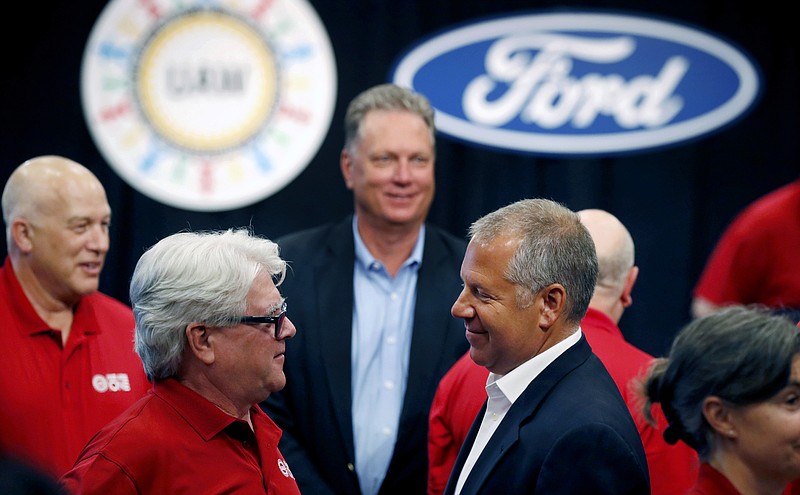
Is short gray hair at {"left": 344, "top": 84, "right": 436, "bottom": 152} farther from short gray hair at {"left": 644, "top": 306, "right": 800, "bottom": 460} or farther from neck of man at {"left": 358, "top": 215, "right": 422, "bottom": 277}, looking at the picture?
short gray hair at {"left": 644, "top": 306, "right": 800, "bottom": 460}

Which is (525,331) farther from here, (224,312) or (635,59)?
(635,59)

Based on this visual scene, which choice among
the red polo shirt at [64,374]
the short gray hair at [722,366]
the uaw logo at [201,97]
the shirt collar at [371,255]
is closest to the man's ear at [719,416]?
the short gray hair at [722,366]

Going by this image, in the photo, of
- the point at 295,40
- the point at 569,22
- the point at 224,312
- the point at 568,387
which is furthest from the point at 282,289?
the point at 569,22

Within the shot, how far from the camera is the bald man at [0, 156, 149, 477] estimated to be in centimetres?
291

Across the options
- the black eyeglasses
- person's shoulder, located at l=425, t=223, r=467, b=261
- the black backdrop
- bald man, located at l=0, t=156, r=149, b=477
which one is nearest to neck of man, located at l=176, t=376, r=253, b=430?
the black eyeglasses

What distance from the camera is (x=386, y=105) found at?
11.9 feet

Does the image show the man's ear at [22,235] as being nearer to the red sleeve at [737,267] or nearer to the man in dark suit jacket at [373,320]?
the man in dark suit jacket at [373,320]

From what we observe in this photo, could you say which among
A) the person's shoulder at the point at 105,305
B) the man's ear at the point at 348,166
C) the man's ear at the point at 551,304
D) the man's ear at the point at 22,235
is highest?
the man's ear at the point at 551,304

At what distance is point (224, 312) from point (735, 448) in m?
1.08

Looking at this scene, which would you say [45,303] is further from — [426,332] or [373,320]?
[426,332]

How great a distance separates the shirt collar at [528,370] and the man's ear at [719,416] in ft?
0.97

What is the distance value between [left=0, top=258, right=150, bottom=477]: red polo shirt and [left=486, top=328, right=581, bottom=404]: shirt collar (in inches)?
47.4

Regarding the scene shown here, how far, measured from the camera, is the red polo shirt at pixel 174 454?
2.08 metres

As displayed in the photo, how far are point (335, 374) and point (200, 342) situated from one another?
1086 millimetres
